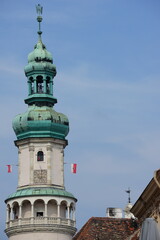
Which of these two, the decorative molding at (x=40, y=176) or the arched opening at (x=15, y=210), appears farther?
the decorative molding at (x=40, y=176)

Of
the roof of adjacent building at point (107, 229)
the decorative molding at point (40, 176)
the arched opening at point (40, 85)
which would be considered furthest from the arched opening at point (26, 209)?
the roof of adjacent building at point (107, 229)

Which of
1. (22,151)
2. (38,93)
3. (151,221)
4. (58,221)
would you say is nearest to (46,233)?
(58,221)

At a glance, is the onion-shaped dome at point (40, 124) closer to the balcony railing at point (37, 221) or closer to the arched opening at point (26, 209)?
the arched opening at point (26, 209)

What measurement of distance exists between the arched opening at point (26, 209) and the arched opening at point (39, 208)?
51 cm

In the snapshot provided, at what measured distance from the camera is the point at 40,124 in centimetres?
7488

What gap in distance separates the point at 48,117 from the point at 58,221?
32.5 ft

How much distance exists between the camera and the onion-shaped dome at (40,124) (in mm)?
74688

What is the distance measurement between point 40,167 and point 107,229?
70.6 feet

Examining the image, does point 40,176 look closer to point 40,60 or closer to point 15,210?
point 15,210

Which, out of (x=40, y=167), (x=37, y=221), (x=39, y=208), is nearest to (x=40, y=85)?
(x=40, y=167)

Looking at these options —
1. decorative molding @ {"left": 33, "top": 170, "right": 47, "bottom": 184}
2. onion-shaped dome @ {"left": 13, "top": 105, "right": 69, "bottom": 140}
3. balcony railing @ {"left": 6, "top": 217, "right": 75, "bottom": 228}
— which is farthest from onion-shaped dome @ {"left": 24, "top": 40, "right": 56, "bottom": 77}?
balcony railing @ {"left": 6, "top": 217, "right": 75, "bottom": 228}

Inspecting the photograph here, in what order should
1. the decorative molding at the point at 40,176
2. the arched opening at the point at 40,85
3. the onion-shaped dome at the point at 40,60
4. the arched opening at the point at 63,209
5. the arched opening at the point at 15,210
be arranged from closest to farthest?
the arched opening at the point at 15,210, the arched opening at the point at 63,209, the decorative molding at the point at 40,176, the arched opening at the point at 40,85, the onion-shaped dome at the point at 40,60

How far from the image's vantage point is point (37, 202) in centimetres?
7169

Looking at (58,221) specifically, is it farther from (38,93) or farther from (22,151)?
(38,93)
